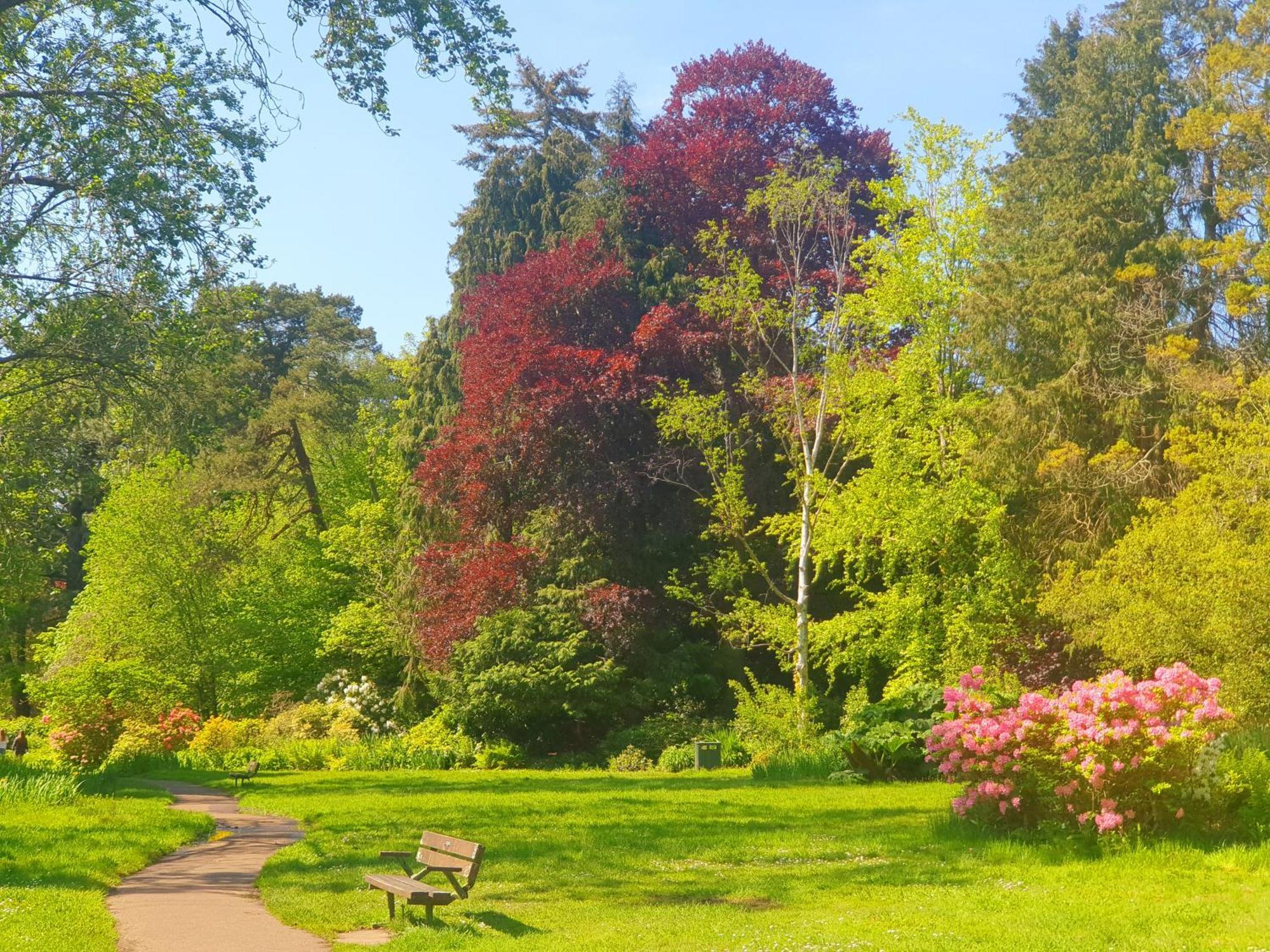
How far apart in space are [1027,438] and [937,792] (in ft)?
27.1

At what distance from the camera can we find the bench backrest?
28.4 feet

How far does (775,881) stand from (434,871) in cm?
289

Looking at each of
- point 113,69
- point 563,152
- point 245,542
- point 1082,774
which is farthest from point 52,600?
point 1082,774

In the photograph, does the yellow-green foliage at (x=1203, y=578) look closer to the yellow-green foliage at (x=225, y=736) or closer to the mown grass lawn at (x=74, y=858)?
the mown grass lawn at (x=74, y=858)

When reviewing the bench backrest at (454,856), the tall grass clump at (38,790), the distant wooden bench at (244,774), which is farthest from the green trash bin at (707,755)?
the bench backrest at (454,856)

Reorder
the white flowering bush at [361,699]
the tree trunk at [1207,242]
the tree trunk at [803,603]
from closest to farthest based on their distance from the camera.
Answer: the tree trunk at [1207,242]
the tree trunk at [803,603]
the white flowering bush at [361,699]

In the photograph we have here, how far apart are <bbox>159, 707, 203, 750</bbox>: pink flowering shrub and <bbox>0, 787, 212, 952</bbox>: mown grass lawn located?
635 cm

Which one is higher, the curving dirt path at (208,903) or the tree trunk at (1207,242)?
the tree trunk at (1207,242)

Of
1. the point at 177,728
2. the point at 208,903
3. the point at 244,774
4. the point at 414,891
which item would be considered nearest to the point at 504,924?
the point at 414,891

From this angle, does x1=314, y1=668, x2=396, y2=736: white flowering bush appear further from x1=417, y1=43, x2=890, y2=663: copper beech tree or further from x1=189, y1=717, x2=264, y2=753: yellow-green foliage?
x1=417, y1=43, x2=890, y2=663: copper beech tree

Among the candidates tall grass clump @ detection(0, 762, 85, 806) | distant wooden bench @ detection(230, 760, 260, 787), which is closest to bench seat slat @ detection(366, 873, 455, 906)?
tall grass clump @ detection(0, 762, 85, 806)

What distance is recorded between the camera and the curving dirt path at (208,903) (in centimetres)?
793

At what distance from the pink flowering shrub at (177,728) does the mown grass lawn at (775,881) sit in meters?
8.89

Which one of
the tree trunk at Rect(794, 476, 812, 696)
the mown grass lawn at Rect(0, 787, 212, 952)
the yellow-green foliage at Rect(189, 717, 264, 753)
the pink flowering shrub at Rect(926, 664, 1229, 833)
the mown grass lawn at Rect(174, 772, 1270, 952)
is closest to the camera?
the mown grass lawn at Rect(174, 772, 1270, 952)
